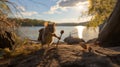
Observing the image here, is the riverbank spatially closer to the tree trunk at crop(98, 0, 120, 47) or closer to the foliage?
the tree trunk at crop(98, 0, 120, 47)

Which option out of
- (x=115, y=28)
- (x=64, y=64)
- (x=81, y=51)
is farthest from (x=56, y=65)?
(x=115, y=28)

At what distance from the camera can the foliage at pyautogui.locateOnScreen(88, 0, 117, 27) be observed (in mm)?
36312

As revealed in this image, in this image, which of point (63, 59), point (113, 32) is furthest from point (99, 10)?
point (63, 59)

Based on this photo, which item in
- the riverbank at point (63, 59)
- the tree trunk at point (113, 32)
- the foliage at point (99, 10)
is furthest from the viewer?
the foliage at point (99, 10)

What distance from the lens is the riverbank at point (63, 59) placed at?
6.96 m

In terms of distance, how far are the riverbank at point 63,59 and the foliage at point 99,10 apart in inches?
1121

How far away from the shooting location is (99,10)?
122 ft

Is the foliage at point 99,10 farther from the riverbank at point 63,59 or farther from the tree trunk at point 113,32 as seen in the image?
the riverbank at point 63,59

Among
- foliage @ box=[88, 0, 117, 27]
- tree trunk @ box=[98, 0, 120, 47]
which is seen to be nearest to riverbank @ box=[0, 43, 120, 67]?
tree trunk @ box=[98, 0, 120, 47]

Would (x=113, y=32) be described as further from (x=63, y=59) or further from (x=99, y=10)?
Answer: (x=99, y=10)

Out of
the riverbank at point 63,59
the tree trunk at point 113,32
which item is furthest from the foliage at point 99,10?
the riverbank at point 63,59

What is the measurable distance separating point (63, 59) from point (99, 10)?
3072cm

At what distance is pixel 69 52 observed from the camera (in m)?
8.14

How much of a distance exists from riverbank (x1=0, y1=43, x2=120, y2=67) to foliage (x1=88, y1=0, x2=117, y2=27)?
A: 28.5 meters
